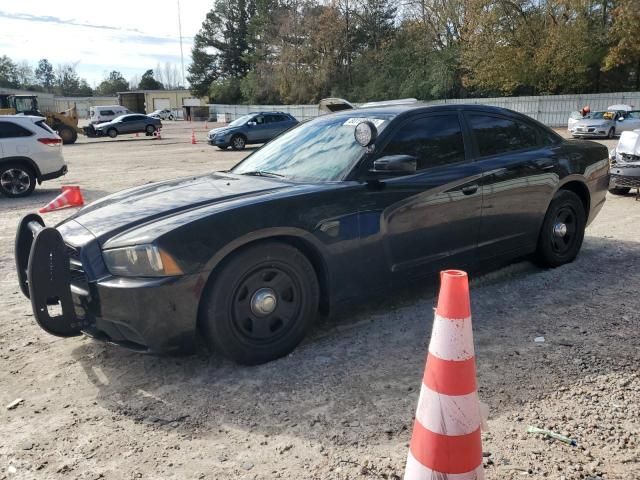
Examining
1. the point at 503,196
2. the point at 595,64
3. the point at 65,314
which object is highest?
the point at 595,64

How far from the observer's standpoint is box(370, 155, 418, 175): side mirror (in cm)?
358

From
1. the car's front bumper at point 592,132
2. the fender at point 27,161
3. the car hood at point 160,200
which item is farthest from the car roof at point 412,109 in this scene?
the car's front bumper at point 592,132

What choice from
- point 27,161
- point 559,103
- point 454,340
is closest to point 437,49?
point 559,103

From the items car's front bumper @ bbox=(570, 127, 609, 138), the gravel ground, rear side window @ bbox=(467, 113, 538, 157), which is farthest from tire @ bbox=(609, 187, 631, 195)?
car's front bumper @ bbox=(570, 127, 609, 138)

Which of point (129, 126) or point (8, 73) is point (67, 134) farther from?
point (8, 73)

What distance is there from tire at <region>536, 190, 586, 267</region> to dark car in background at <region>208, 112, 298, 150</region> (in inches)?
688

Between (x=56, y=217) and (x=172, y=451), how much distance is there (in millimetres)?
6850

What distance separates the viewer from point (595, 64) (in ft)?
116

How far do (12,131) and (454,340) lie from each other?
11353 mm

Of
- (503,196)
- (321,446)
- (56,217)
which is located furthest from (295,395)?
(56,217)

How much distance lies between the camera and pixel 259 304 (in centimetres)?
328

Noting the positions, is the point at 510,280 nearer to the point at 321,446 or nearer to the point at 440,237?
the point at 440,237

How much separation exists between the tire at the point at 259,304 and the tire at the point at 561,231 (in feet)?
8.56

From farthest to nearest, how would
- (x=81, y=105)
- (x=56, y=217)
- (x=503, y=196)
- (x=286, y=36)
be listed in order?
(x=81, y=105) < (x=286, y=36) < (x=56, y=217) < (x=503, y=196)
